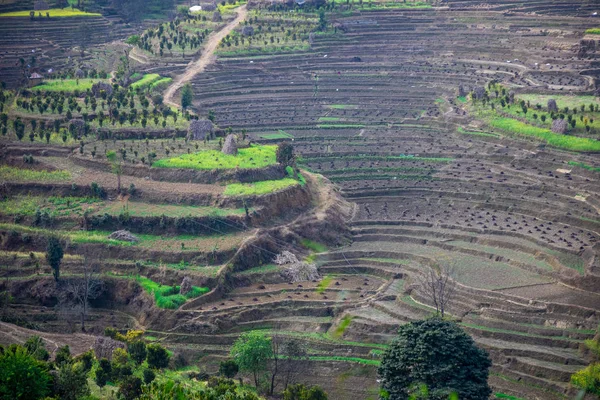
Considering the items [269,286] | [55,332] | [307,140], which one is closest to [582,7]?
[307,140]

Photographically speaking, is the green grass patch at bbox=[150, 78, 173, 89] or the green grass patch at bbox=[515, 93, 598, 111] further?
the green grass patch at bbox=[150, 78, 173, 89]

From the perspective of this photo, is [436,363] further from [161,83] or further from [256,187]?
[161,83]

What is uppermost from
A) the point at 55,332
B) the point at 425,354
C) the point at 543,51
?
the point at 543,51

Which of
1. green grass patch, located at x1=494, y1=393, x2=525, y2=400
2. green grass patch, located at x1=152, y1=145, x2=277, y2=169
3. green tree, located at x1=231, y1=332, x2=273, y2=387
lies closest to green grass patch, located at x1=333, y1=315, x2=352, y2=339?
green tree, located at x1=231, y1=332, x2=273, y2=387

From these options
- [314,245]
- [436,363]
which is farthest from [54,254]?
[436,363]

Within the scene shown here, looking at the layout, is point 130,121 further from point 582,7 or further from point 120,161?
point 582,7

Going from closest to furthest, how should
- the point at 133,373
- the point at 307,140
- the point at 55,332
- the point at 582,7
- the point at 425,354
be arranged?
the point at 425,354
the point at 133,373
the point at 55,332
the point at 307,140
the point at 582,7

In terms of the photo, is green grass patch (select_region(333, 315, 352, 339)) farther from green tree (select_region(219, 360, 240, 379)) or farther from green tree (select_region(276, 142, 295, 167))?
green tree (select_region(276, 142, 295, 167))

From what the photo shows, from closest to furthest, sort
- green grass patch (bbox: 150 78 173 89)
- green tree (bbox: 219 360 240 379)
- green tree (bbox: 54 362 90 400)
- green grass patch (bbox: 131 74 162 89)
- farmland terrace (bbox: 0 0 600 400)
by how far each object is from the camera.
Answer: green tree (bbox: 54 362 90 400)
green tree (bbox: 219 360 240 379)
farmland terrace (bbox: 0 0 600 400)
green grass patch (bbox: 131 74 162 89)
green grass patch (bbox: 150 78 173 89)
